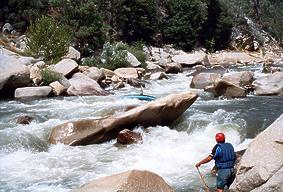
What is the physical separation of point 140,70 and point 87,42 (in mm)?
6433

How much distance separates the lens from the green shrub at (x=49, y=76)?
60.5 feet

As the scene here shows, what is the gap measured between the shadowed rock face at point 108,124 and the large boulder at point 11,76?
6.23 m

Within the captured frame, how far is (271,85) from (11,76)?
10093 mm

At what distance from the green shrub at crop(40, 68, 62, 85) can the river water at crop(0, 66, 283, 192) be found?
2348mm

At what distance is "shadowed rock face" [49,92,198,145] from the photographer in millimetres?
11492

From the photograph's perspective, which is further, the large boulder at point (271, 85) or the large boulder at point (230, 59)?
the large boulder at point (230, 59)

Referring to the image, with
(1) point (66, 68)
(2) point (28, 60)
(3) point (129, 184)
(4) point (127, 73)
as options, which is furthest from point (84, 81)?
(3) point (129, 184)

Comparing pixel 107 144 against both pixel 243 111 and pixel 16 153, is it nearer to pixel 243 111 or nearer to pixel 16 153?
pixel 16 153

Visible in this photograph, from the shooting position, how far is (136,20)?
3941cm

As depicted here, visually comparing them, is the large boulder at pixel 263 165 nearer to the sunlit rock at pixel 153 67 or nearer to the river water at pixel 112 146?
the river water at pixel 112 146

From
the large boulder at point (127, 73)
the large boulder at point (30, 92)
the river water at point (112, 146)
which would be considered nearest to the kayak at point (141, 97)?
the river water at point (112, 146)

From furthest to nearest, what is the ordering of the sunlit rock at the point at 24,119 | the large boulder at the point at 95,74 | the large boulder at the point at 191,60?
1. the large boulder at the point at 191,60
2. the large boulder at the point at 95,74
3. the sunlit rock at the point at 24,119

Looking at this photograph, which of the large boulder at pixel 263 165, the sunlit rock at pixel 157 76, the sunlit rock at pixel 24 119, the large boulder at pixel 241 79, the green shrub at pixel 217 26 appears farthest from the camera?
the green shrub at pixel 217 26

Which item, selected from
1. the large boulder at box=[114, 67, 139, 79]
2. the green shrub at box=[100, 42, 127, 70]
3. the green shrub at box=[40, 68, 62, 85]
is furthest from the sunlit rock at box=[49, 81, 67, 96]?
the green shrub at box=[100, 42, 127, 70]
